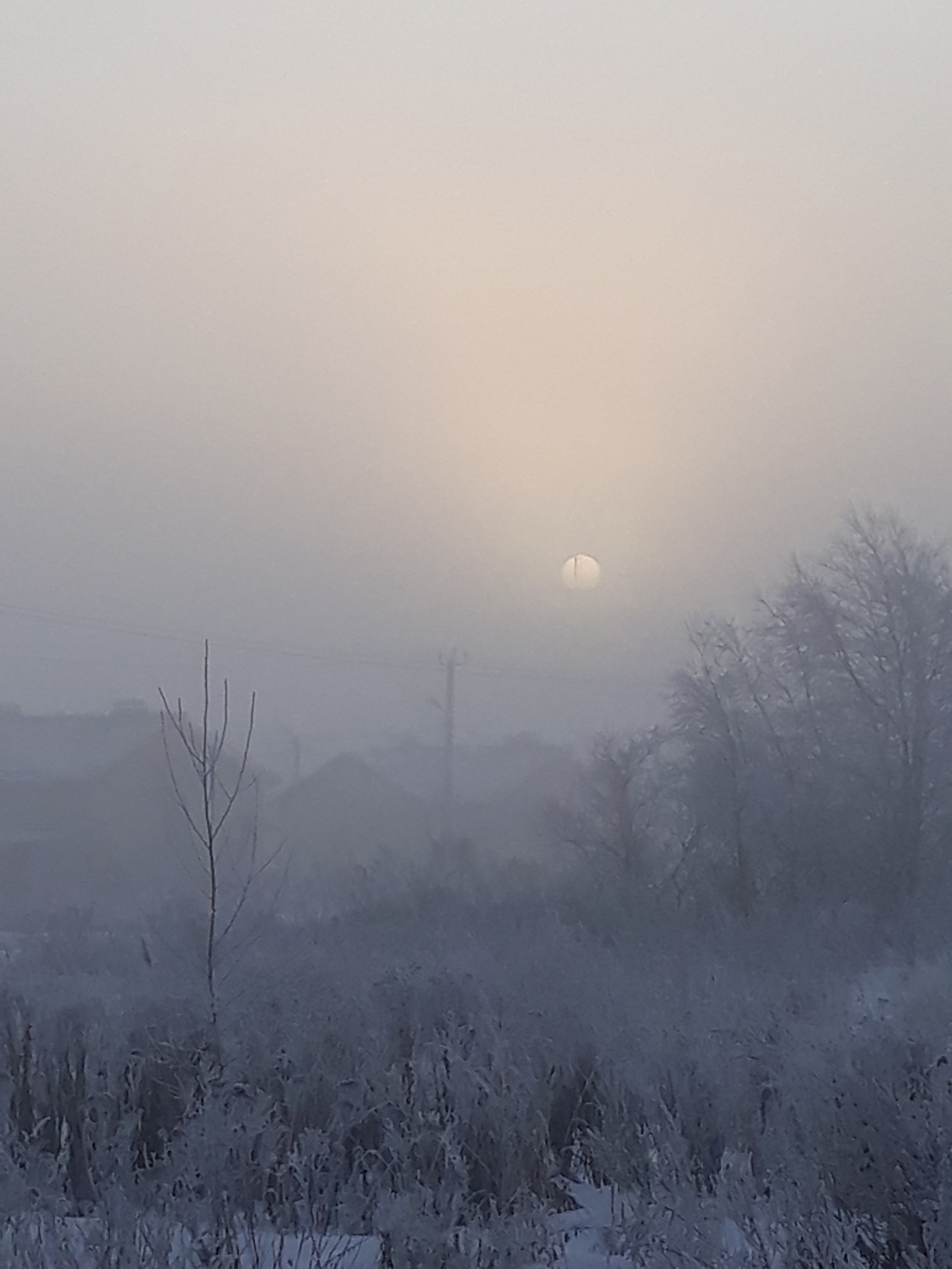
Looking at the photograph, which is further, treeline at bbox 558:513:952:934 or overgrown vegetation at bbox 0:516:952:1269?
treeline at bbox 558:513:952:934

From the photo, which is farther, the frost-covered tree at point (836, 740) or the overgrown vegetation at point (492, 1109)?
the frost-covered tree at point (836, 740)

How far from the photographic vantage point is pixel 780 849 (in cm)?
2719

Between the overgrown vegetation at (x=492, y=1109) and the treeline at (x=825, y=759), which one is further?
the treeline at (x=825, y=759)

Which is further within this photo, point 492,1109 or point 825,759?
point 825,759

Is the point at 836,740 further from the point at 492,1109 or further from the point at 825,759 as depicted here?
the point at 492,1109

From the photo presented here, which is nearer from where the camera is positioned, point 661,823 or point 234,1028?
point 234,1028

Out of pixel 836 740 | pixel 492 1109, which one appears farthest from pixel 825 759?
pixel 492 1109

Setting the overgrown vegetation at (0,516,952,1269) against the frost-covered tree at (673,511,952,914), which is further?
the frost-covered tree at (673,511,952,914)

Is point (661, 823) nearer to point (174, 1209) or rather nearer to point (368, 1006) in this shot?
point (368, 1006)

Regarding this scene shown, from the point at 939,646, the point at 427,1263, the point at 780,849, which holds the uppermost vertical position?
the point at 939,646

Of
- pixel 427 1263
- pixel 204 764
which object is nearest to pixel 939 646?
pixel 204 764

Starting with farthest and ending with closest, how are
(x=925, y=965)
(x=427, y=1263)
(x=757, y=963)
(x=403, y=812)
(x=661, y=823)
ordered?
(x=403, y=812) < (x=661, y=823) < (x=757, y=963) < (x=925, y=965) < (x=427, y=1263)

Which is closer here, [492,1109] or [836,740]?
[492,1109]

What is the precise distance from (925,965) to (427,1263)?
12.7 m
